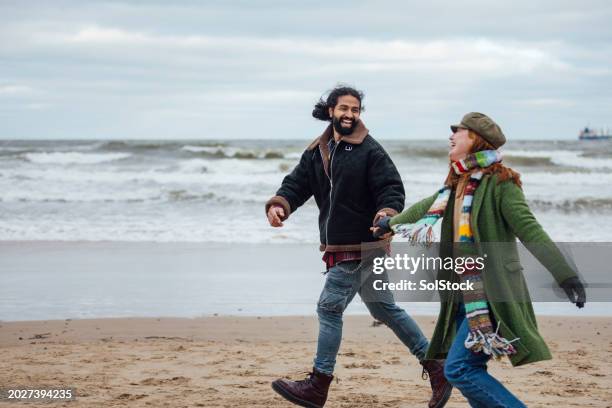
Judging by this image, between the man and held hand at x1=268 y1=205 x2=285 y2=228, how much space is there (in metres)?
0.26

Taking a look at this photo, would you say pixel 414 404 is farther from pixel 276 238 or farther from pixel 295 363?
pixel 276 238

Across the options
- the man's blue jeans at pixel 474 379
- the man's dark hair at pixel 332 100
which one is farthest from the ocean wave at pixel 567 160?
the man's blue jeans at pixel 474 379

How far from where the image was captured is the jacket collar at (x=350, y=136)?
15.9 feet

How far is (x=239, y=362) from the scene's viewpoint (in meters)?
6.36

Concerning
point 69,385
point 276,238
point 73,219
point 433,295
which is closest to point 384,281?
point 433,295

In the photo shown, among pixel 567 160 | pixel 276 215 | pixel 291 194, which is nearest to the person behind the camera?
pixel 276 215

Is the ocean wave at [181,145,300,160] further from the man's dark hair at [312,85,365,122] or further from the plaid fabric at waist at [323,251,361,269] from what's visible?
the plaid fabric at waist at [323,251,361,269]

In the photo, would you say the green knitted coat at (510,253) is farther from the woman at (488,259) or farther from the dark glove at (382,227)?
the dark glove at (382,227)

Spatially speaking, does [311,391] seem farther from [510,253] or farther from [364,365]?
Answer: [510,253]

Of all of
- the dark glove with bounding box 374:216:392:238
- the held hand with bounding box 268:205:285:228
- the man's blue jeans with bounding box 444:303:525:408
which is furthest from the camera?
the held hand with bounding box 268:205:285:228

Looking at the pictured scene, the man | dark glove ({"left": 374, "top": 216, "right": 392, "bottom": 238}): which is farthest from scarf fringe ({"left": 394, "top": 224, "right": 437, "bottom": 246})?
the man

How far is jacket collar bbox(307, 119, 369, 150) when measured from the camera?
190 inches

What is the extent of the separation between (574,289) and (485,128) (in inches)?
31.6

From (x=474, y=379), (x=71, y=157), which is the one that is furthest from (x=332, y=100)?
(x=71, y=157)
